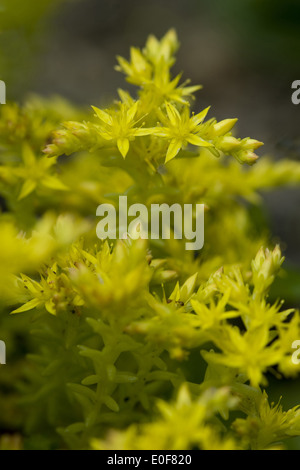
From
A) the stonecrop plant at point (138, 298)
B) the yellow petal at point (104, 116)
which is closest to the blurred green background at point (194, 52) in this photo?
the stonecrop plant at point (138, 298)

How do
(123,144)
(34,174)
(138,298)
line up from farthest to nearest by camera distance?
(34,174), (123,144), (138,298)

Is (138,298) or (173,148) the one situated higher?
(173,148)

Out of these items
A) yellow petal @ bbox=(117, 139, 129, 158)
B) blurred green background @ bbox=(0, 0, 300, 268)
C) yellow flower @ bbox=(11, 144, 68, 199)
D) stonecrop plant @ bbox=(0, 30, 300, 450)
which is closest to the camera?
stonecrop plant @ bbox=(0, 30, 300, 450)

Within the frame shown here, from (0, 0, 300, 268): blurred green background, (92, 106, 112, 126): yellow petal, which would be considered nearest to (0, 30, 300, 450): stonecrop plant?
(92, 106, 112, 126): yellow petal

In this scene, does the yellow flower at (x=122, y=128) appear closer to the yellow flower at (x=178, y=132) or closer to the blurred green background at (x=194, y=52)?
the yellow flower at (x=178, y=132)

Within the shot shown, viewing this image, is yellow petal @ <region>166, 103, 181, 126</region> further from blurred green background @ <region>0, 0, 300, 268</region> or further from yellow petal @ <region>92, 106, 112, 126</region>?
blurred green background @ <region>0, 0, 300, 268</region>

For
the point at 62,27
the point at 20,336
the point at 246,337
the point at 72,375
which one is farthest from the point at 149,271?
the point at 62,27

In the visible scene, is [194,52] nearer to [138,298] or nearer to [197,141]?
[197,141]

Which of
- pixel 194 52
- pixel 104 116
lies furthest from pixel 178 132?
pixel 194 52

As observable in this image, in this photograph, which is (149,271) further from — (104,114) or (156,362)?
(104,114)
